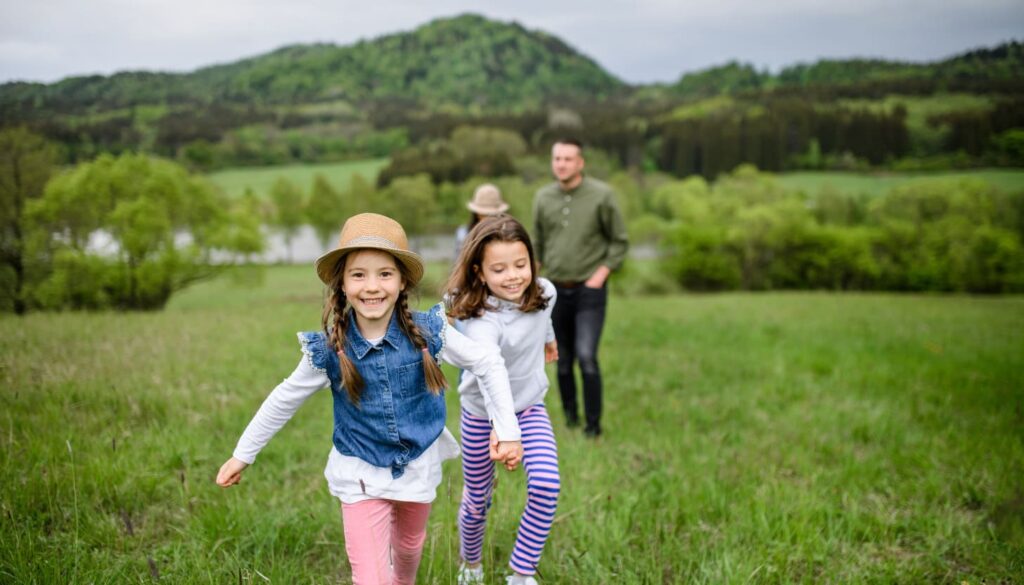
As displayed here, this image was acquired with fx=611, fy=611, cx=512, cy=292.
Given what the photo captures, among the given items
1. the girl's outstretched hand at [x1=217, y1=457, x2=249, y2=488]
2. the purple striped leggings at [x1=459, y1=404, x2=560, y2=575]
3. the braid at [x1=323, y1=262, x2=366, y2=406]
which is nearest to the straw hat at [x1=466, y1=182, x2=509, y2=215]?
the purple striped leggings at [x1=459, y1=404, x2=560, y2=575]

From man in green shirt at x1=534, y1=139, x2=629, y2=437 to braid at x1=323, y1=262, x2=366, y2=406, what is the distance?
10.7 ft

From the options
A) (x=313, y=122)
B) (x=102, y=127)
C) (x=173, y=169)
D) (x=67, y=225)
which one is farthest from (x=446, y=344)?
(x=313, y=122)

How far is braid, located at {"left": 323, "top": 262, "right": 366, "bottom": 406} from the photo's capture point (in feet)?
7.70

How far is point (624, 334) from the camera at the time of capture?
12328 mm

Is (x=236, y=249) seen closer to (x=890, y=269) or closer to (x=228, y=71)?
(x=228, y=71)

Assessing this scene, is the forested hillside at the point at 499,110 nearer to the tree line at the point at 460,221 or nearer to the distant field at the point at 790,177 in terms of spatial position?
the tree line at the point at 460,221

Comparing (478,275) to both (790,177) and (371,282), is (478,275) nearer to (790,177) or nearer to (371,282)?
(371,282)

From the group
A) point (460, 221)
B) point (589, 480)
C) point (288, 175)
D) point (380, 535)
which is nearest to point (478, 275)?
point (380, 535)

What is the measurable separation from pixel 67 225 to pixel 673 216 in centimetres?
6073

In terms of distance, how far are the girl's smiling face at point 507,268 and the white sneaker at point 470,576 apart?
1.37 meters

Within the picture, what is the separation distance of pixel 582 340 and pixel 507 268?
2.62m

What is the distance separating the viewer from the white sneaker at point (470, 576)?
2967mm

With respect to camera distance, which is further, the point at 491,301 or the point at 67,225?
the point at 67,225

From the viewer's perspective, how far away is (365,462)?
2.47 m
